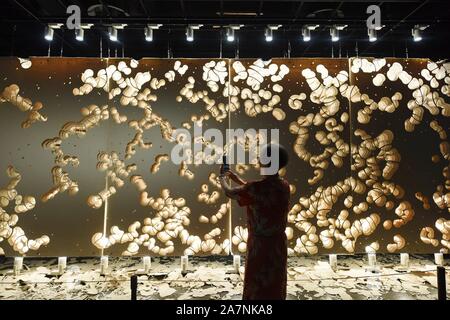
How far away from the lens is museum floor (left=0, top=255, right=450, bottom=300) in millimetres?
2818

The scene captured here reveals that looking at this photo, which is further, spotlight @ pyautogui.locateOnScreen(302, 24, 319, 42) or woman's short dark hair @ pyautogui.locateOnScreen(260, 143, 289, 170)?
spotlight @ pyautogui.locateOnScreen(302, 24, 319, 42)

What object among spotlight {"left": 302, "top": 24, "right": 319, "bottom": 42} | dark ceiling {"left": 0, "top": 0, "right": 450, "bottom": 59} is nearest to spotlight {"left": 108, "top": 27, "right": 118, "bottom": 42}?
dark ceiling {"left": 0, "top": 0, "right": 450, "bottom": 59}

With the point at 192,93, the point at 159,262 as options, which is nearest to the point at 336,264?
the point at 159,262

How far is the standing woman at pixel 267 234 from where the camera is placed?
1871 mm

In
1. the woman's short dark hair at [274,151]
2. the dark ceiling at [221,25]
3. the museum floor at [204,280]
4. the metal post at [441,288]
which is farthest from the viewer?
the dark ceiling at [221,25]

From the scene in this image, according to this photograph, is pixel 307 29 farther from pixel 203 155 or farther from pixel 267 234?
pixel 267 234

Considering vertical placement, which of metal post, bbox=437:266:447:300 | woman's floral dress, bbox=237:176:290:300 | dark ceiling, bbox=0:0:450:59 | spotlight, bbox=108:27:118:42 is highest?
dark ceiling, bbox=0:0:450:59

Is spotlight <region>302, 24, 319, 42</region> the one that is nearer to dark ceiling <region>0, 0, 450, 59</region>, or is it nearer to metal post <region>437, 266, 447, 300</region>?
dark ceiling <region>0, 0, 450, 59</region>

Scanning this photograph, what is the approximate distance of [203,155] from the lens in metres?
3.50

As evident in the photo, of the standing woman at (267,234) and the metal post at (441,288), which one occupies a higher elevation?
the standing woman at (267,234)

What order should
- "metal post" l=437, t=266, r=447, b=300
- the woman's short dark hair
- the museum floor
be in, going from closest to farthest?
the woman's short dark hair
"metal post" l=437, t=266, r=447, b=300
the museum floor

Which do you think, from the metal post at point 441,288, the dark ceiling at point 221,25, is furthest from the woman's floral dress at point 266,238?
the dark ceiling at point 221,25

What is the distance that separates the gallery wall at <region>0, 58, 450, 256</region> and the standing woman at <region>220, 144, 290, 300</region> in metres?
1.58

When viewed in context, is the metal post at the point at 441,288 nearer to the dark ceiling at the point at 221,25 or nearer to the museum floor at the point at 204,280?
the museum floor at the point at 204,280
